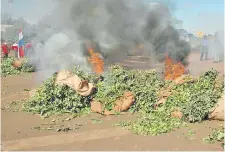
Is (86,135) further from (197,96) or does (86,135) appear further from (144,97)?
(197,96)

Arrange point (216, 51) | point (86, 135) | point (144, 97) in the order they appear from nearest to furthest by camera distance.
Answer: point (86, 135), point (144, 97), point (216, 51)

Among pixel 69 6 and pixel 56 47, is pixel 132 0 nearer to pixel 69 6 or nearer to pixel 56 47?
pixel 69 6

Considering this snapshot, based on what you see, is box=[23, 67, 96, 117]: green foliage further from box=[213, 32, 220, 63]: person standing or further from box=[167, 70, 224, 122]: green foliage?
box=[213, 32, 220, 63]: person standing

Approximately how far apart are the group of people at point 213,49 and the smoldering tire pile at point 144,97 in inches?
474

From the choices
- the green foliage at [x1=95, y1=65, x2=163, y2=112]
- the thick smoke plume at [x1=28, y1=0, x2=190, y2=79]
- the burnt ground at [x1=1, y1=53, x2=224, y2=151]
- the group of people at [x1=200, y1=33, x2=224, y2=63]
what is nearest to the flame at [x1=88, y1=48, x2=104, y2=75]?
the thick smoke plume at [x1=28, y1=0, x2=190, y2=79]

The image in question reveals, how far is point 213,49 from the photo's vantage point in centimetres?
2130

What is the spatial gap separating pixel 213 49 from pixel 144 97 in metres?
15.2

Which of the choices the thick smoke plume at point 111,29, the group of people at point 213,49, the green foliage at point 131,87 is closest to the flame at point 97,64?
the thick smoke plume at point 111,29

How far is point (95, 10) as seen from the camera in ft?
51.3

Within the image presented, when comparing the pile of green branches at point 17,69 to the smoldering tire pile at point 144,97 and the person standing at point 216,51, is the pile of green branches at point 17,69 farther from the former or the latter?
the person standing at point 216,51

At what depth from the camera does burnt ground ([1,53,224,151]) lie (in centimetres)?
561

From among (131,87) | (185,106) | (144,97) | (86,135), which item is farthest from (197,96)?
(86,135)

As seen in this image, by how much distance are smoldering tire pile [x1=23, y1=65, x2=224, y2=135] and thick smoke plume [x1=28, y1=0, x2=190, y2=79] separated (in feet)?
19.2

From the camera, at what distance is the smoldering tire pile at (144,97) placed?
6562 mm
